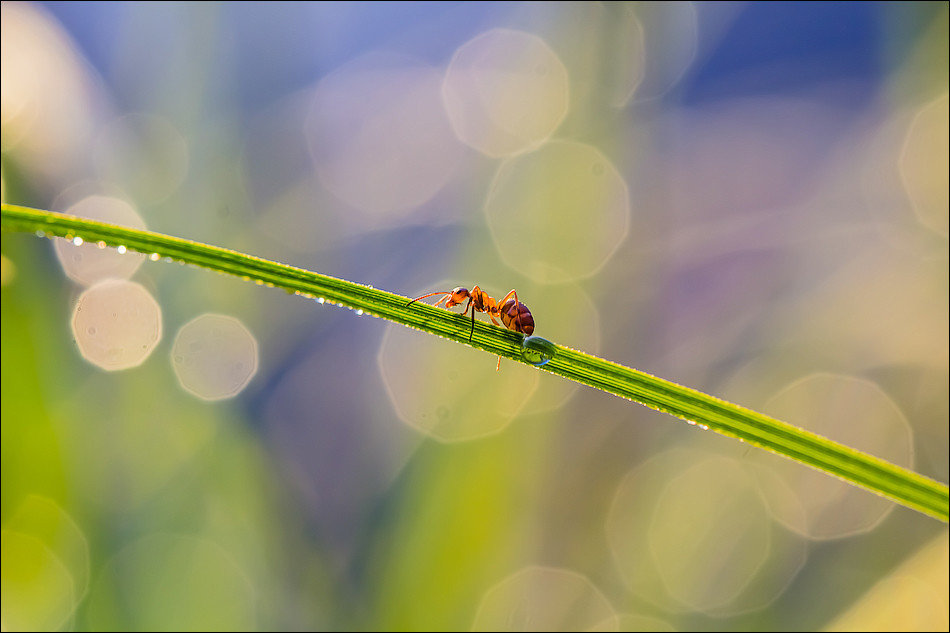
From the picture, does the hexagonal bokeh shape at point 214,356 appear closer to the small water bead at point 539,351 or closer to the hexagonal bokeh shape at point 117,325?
the hexagonal bokeh shape at point 117,325

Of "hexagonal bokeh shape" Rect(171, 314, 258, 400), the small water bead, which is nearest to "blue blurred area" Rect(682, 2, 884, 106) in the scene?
"hexagonal bokeh shape" Rect(171, 314, 258, 400)

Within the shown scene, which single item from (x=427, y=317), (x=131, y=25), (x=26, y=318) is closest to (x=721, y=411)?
(x=427, y=317)

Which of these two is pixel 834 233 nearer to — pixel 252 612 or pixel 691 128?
pixel 691 128

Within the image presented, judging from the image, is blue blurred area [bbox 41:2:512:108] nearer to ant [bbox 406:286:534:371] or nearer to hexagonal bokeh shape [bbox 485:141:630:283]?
hexagonal bokeh shape [bbox 485:141:630:283]

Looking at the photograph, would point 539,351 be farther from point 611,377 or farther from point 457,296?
point 457,296

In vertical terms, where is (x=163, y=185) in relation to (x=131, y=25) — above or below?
below

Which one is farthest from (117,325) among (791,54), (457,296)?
(791,54)
